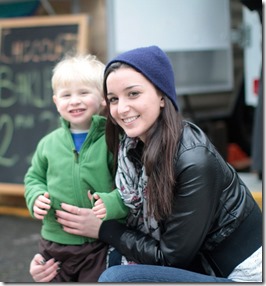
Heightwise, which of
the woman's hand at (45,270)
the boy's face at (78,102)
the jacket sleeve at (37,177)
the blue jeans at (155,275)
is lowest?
the woman's hand at (45,270)

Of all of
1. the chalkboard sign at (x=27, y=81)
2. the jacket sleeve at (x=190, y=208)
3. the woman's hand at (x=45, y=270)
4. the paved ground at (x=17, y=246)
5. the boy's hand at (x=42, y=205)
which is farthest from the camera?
the chalkboard sign at (x=27, y=81)

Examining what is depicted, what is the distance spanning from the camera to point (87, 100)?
6.80 ft

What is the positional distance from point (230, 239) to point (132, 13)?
2471 millimetres

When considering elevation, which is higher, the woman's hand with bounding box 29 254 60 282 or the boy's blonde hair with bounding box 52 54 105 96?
the boy's blonde hair with bounding box 52 54 105 96

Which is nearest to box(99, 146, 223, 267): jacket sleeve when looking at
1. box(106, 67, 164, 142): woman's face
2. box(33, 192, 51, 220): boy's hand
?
box(106, 67, 164, 142): woman's face

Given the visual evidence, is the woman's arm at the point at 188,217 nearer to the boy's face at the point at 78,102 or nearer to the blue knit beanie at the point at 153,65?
the blue knit beanie at the point at 153,65

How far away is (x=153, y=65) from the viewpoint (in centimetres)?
173

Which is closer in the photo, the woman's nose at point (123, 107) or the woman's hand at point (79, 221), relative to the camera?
the woman's nose at point (123, 107)

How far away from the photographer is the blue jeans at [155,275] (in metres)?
1.73

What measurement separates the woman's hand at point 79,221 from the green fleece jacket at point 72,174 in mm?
40

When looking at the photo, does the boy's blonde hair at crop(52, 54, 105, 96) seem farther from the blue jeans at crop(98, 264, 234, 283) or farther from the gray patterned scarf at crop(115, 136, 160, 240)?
the blue jeans at crop(98, 264, 234, 283)

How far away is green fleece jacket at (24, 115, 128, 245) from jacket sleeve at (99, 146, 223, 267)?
0.83 feet

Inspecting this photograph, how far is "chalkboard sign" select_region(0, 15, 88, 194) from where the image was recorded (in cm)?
404

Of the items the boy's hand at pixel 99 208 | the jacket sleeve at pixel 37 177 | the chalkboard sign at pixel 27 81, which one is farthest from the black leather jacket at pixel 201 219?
the chalkboard sign at pixel 27 81
